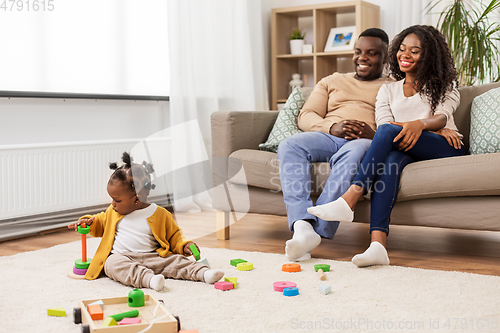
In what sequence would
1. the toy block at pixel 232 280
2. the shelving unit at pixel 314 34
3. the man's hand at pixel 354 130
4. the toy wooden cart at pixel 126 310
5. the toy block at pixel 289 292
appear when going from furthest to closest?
the shelving unit at pixel 314 34 → the man's hand at pixel 354 130 → the toy block at pixel 232 280 → the toy block at pixel 289 292 → the toy wooden cart at pixel 126 310

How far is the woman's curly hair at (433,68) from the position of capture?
213cm

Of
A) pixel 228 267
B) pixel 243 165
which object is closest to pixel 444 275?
pixel 228 267

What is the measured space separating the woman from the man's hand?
Answer: 3.5 inches

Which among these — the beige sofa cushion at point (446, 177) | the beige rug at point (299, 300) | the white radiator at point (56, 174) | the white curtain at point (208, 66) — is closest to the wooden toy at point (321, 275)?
the beige rug at point (299, 300)

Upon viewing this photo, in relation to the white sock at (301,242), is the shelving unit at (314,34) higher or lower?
higher

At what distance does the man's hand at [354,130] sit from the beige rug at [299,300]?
1.91 ft

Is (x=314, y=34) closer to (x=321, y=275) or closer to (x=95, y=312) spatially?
(x=321, y=275)

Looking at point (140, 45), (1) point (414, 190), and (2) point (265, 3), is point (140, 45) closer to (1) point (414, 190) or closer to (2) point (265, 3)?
(2) point (265, 3)

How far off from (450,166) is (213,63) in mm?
1899

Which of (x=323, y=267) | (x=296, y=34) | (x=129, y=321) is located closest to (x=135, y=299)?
(x=129, y=321)

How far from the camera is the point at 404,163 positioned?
198 centimetres

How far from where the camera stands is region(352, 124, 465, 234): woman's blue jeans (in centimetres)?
190

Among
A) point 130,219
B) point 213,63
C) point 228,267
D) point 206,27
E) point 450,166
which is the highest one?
point 206,27

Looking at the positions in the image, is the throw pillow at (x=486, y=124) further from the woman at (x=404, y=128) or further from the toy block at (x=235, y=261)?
the toy block at (x=235, y=261)
